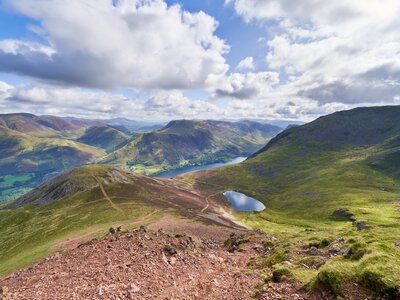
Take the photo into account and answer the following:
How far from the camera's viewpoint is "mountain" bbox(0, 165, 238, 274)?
8706 cm

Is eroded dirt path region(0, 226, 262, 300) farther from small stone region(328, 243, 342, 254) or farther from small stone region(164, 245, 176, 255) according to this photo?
small stone region(328, 243, 342, 254)

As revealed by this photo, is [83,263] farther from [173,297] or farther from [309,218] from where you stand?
[309,218]

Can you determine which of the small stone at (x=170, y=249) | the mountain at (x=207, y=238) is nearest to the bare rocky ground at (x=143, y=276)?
the small stone at (x=170, y=249)

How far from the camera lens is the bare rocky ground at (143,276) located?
2147 cm

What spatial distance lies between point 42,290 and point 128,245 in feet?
36.4

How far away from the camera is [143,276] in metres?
24.7

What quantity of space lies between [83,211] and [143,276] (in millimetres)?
105010

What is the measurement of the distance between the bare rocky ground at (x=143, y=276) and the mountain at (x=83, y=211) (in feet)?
139

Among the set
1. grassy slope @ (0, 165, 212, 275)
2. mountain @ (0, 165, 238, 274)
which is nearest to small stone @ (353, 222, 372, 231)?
mountain @ (0, 165, 238, 274)

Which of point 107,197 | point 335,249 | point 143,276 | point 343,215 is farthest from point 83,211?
point 343,215

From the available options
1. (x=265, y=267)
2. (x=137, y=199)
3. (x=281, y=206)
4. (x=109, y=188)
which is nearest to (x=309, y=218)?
(x=281, y=206)

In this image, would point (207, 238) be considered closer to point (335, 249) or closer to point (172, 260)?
point (335, 249)

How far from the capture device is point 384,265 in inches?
755

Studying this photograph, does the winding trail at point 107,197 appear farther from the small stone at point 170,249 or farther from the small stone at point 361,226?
the small stone at point 361,226
